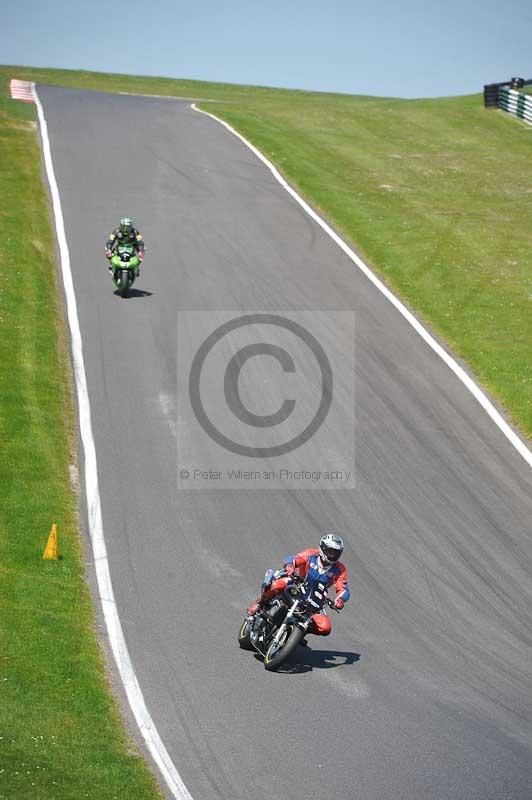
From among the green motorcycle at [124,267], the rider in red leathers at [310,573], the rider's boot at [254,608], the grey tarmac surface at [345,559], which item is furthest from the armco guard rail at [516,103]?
the rider's boot at [254,608]

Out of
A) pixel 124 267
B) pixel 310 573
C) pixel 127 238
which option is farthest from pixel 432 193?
pixel 310 573

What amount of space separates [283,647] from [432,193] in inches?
1326

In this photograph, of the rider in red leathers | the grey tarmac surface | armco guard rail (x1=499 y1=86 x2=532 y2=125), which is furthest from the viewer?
→ armco guard rail (x1=499 y1=86 x2=532 y2=125)

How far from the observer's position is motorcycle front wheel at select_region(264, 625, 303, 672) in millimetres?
13688

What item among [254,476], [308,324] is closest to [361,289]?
[308,324]

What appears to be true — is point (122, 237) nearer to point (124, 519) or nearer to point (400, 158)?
point (124, 519)

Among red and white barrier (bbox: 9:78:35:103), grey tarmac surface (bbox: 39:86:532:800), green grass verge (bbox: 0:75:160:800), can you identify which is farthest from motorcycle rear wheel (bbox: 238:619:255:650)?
red and white barrier (bbox: 9:78:35:103)

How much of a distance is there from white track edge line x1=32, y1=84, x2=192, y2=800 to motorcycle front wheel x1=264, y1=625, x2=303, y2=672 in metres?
1.82

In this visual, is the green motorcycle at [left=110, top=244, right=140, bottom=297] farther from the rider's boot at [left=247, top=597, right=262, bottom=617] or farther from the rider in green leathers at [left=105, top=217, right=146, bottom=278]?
the rider's boot at [left=247, top=597, right=262, bottom=617]

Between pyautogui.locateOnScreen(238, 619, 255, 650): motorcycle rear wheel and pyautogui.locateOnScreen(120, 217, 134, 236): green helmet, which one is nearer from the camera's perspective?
pyautogui.locateOnScreen(238, 619, 255, 650): motorcycle rear wheel

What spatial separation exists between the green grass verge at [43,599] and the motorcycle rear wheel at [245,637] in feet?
6.51

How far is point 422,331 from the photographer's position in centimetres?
2794

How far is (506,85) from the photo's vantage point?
6469 centimetres

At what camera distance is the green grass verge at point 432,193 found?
2872 centimetres
